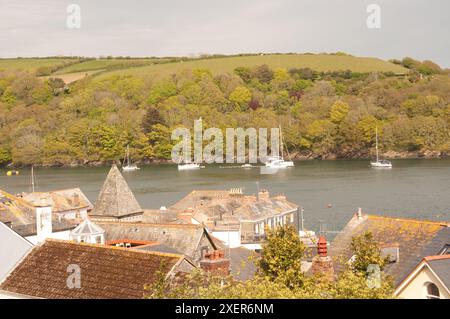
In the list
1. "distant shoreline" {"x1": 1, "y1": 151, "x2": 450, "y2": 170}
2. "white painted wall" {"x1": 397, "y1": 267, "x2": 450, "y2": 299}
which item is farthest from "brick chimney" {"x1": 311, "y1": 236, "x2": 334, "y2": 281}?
"distant shoreline" {"x1": 1, "y1": 151, "x2": 450, "y2": 170}

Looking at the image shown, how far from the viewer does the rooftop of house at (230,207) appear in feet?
183

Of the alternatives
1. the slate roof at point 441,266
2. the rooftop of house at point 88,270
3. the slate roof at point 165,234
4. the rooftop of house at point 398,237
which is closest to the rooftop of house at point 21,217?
the slate roof at point 165,234

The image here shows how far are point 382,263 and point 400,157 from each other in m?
149

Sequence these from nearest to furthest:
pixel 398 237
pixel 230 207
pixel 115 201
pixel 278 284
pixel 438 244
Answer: pixel 278 284, pixel 438 244, pixel 398 237, pixel 115 201, pixel 230 207

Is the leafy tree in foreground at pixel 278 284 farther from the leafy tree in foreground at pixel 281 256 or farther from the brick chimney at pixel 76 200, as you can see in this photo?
the brick chimney at pixel 76 200

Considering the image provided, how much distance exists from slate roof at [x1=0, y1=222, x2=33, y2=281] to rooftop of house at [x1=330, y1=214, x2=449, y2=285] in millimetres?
10842

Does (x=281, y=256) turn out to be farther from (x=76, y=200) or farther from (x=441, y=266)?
(x=76, y=200)

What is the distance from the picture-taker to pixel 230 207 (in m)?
59.6

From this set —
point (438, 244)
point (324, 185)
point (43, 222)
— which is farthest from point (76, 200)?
point (438, 244)

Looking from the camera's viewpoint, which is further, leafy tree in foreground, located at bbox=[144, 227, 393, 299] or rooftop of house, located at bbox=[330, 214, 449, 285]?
rooftop of house, located at bbox=[330, 214, 449, 285]

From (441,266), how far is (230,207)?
38.2m

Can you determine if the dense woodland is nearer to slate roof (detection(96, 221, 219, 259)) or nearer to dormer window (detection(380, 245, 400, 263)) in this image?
slate roof (detection(96, 221, 219, 259))

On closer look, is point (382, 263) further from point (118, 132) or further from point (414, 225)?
point (118, 132)

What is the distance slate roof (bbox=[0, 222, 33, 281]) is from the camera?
2464 cm
